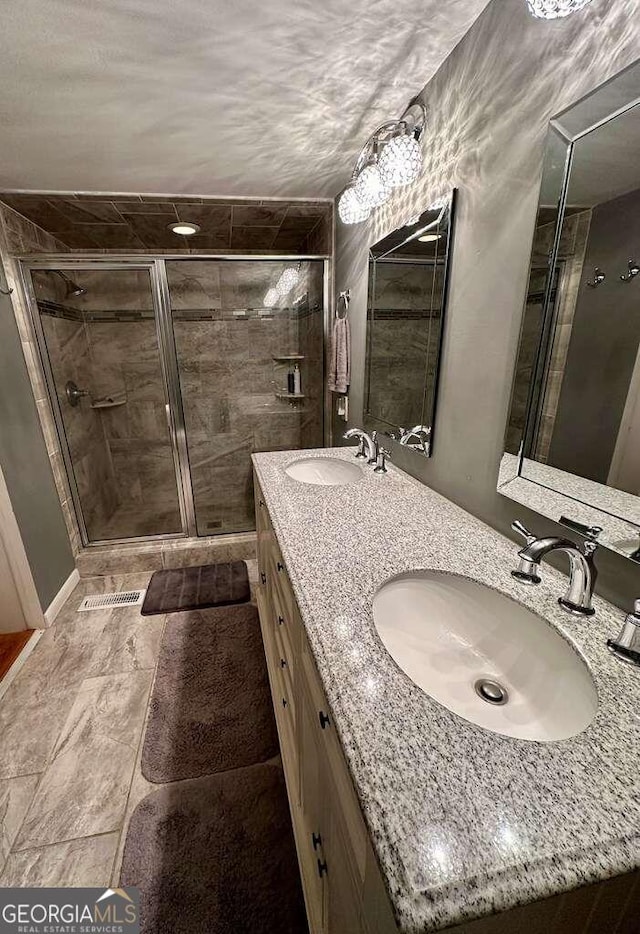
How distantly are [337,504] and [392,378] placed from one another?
0.73 m

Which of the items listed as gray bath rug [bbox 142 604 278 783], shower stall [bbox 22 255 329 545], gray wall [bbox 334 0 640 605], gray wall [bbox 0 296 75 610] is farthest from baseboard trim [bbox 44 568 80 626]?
gray wall [bbox 334 0 640 605]

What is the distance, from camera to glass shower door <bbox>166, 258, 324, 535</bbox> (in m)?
2.56

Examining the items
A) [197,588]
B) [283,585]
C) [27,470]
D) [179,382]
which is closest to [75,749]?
[197,588]

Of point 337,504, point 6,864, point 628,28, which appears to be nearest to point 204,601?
point 6,864

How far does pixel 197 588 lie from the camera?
2240 mm

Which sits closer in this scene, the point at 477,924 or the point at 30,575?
the point at 477,924

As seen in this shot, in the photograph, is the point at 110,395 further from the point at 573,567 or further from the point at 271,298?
the point at 573,567

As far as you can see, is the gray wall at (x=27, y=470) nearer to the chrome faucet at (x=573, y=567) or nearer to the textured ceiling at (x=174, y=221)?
the textured ceiling at (x=174, y=221)

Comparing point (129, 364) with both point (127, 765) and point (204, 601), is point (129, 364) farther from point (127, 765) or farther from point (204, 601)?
point (127, 765)

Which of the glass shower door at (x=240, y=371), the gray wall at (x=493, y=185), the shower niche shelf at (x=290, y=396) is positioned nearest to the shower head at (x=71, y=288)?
the glass shower door at (x=240, y=371)

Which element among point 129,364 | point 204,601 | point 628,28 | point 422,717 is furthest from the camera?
point 129,364

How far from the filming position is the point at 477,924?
0.38m

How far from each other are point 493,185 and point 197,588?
2.33m

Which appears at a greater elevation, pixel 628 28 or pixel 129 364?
pixel 628 28
